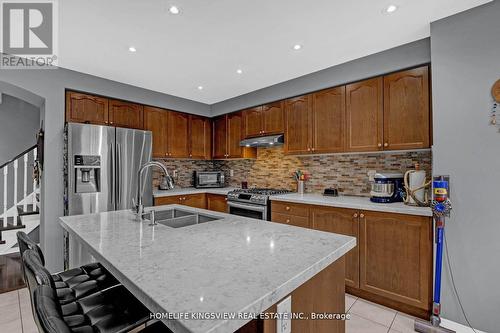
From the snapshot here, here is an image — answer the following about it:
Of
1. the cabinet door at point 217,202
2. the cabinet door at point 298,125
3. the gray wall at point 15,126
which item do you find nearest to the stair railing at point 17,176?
the gray wall at point 15,126

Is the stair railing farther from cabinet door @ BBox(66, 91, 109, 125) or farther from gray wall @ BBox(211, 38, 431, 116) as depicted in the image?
gray wall @ BBox(211, 38, 431, 116)

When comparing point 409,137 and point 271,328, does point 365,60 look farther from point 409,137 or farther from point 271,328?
point 271,328

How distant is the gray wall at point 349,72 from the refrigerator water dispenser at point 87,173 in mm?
2302

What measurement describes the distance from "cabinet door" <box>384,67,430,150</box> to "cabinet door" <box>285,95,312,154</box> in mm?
946

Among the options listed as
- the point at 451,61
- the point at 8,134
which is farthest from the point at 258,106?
the point at 8,134

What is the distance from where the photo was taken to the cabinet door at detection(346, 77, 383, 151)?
2613 mm

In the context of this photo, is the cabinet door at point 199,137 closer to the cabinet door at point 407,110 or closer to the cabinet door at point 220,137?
the cabinet door at point 220,137

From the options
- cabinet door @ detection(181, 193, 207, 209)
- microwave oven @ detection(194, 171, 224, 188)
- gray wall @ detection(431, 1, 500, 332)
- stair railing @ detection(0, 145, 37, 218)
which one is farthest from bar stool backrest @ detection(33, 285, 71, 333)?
stair railing @ detection(0, 145, 37, 218)

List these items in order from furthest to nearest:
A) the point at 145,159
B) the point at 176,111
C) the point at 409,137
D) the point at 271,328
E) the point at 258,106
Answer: the point at 176,111, the point at 258,106, the point at 145,159, the point at 409,137, the point at 271,328

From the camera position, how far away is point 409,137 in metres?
2.40

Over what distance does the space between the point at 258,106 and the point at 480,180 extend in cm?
281

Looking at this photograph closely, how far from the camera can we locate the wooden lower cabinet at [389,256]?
2.10m

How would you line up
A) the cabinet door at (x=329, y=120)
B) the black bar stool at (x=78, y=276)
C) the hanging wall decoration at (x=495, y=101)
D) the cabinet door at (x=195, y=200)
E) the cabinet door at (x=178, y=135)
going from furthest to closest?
the cabinet door at (x=178, y=135), the cabinet door at (x=195, y=200), the cabinet door at (x=329, y=120), the hanging wall decoration at (x=495, y=101), the black bar stool at (x=78, y=276)

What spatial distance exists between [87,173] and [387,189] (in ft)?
11.0
